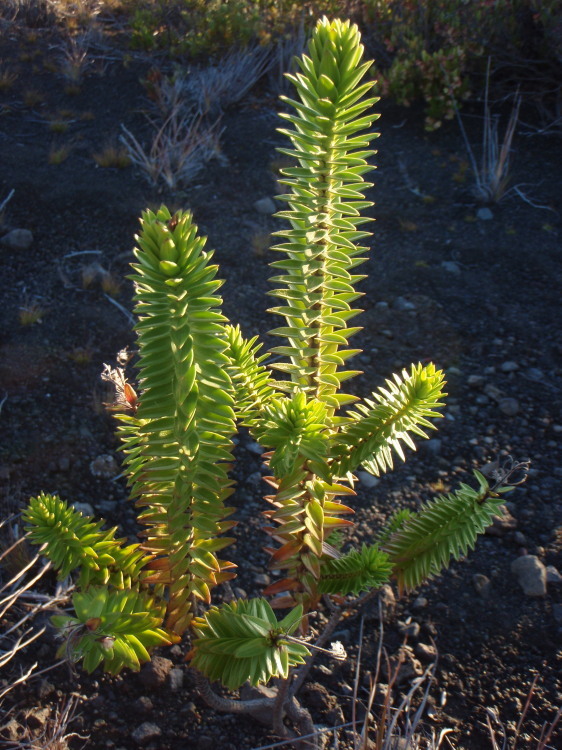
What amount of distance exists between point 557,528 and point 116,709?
1551mm

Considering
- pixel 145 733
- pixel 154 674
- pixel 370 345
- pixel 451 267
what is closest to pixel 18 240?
pixel 370 345

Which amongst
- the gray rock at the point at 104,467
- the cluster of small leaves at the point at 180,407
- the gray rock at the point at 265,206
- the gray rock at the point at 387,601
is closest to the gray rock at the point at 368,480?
the gray rock at the point at 387,601

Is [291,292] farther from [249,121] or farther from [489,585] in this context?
[249,121]

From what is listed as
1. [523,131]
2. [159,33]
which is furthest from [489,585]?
[159,33]

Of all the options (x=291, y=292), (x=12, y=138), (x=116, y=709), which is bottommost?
(x=116, y=709)

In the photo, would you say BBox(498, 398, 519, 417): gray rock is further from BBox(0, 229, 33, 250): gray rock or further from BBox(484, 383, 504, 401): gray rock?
BBox(0, 229, 33, 250): gray rock

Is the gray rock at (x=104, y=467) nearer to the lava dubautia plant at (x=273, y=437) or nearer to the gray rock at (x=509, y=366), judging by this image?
the lava dubautia plant at (x=273, y=437)

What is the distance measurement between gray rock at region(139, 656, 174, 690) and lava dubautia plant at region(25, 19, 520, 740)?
1.07 feet

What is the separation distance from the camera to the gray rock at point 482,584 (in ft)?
7.22

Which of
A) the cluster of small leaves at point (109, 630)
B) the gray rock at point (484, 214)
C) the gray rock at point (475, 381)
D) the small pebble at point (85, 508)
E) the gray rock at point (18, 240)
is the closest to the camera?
the cluster of small leaves at point (109, 630)

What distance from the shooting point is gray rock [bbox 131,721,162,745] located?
1755 millimetres

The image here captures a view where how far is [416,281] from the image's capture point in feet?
12.5

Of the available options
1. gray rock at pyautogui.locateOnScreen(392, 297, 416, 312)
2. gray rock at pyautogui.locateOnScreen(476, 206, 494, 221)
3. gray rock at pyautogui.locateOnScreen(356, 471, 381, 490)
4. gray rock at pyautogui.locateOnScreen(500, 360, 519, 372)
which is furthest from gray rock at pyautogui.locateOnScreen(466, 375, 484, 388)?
gray rock at pyautogui.locateOnScreen(476, 206, 494, 221)

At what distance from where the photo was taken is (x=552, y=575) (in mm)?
2244
